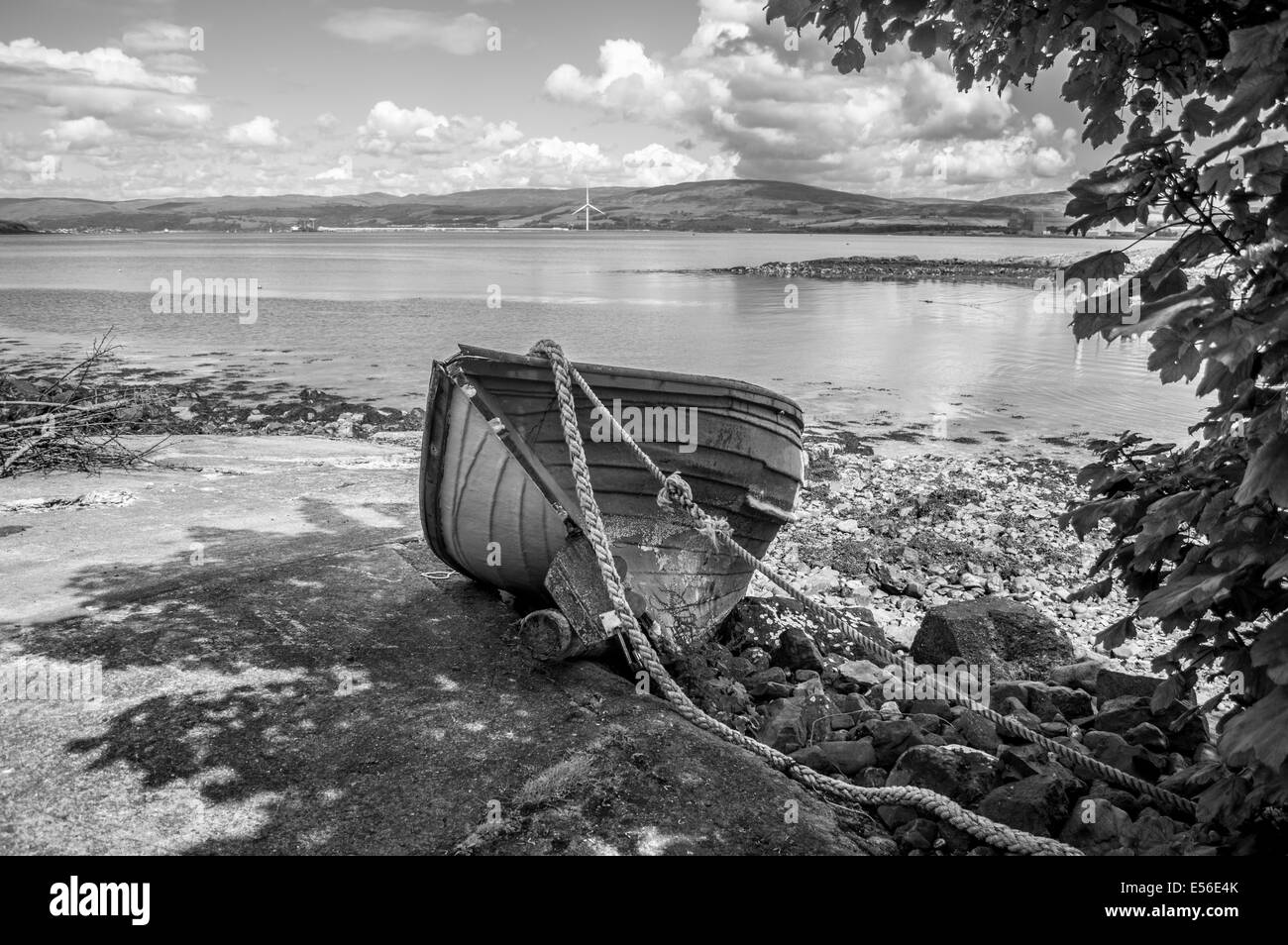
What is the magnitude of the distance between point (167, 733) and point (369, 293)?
170ft

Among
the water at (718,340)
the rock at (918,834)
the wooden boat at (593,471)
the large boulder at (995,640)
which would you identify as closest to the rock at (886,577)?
the large boulder at (995,640)

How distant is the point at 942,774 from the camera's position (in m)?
4.55

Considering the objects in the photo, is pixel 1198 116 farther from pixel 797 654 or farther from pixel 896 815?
pixel 797 654

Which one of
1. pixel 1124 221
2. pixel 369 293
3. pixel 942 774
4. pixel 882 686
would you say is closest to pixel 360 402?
pixel 882 686

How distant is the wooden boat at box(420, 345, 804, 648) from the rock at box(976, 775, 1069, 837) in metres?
2.37

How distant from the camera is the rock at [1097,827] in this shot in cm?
405

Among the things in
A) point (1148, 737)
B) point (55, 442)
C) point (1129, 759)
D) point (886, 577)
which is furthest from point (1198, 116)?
point (55, 442)

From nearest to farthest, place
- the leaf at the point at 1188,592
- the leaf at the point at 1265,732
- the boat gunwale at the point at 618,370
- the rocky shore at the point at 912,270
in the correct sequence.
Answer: the leaf at the point at 1265,732
the leaf at the point at 1188,592
the boat gunwale at the point at 618,370
the rocky shore at the point at 912,270

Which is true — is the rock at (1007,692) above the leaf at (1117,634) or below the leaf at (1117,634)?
below

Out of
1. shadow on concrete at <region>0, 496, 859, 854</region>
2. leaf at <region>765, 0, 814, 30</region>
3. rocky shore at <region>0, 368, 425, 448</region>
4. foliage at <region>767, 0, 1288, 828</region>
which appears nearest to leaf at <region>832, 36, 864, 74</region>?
foliage at <region>767, 0, 1288, 828</region>

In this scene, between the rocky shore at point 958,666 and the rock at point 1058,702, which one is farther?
the rock at point 1058,702

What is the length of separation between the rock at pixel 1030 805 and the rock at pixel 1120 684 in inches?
87.2

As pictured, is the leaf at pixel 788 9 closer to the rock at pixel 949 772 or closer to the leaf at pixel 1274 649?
the leaf at pixel 1274 649

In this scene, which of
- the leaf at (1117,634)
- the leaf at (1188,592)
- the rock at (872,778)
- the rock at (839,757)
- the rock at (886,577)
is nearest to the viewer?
the leaf at (1188,592)
